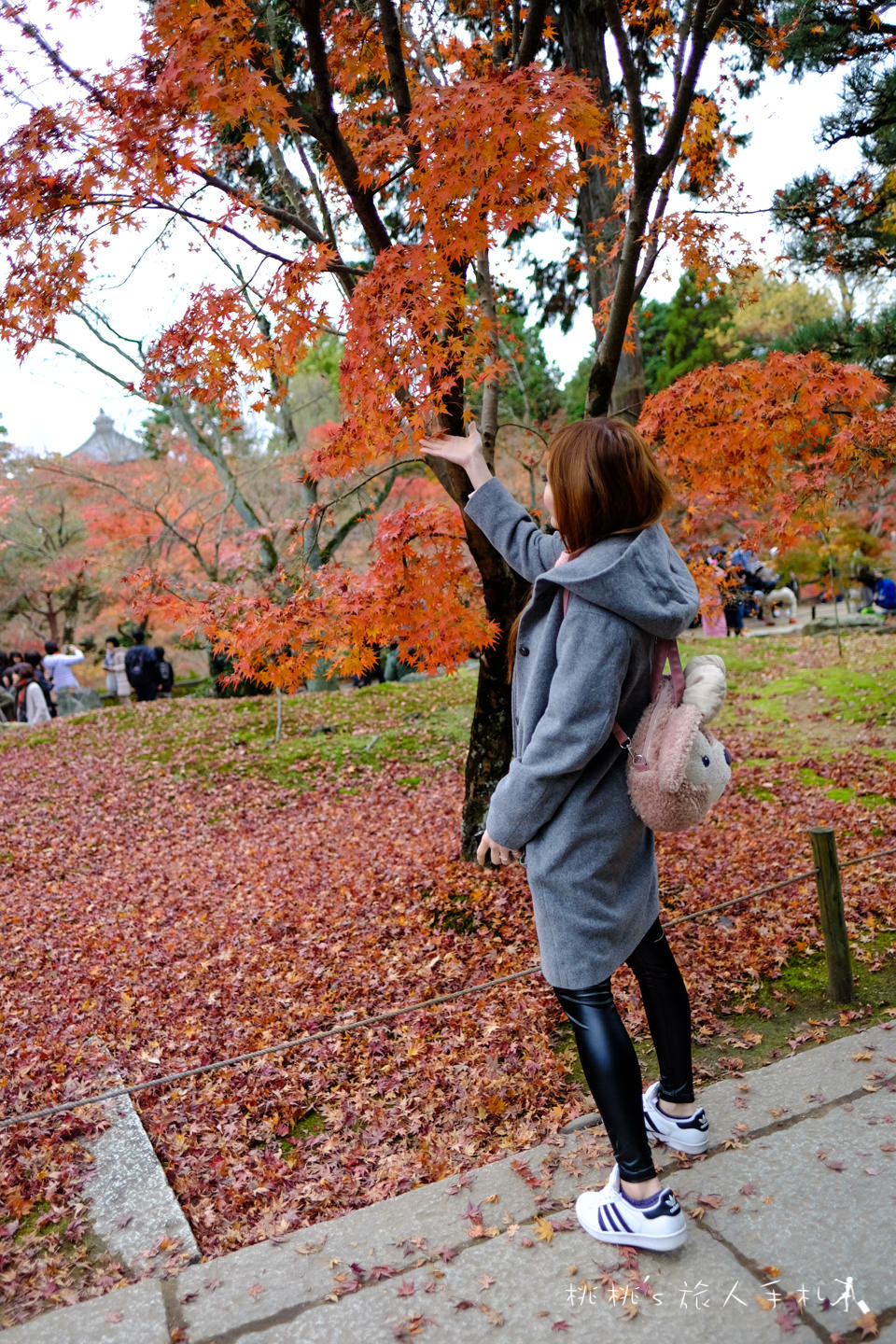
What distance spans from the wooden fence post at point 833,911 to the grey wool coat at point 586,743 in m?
1.52

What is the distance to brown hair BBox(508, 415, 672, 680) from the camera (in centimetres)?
203

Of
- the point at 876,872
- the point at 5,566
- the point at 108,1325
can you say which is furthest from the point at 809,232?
the point at 5,566

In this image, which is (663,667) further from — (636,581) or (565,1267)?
(565,1267)

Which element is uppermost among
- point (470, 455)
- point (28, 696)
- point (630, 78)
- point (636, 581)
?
point (630, 78)

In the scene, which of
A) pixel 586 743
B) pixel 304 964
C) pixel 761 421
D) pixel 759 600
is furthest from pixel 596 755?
pixel 759 600

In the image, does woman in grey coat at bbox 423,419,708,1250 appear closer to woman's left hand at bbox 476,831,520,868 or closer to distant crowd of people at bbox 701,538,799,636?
woman's left hand at bbox 476,831,520,868

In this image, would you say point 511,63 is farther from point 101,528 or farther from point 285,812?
point 101,528

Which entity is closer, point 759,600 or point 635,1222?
point 635,1222

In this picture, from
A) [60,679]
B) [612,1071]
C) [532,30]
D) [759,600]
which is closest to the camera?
[612,1071]

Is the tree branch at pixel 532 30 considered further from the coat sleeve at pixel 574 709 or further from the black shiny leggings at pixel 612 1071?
the black shiny leggings at pixel 612 1071

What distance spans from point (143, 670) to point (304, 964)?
11365 millimetres

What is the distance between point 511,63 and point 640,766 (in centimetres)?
418

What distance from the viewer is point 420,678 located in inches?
578

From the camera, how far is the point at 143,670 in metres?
15.1
